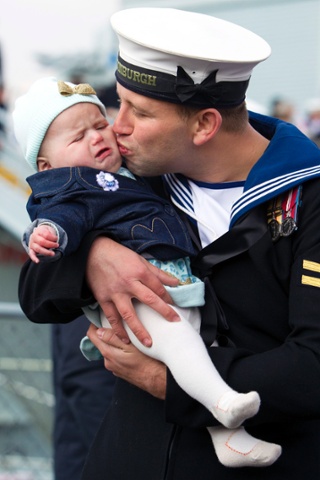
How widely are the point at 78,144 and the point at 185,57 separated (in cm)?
42

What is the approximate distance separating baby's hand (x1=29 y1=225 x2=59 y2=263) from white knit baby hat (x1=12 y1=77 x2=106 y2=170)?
1.30 feet

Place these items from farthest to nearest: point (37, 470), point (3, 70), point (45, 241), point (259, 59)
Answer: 1. point (3, 70)
2. point (37, 470)
3. point (259, 59)
4. point (45, 241)

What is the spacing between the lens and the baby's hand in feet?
7.06

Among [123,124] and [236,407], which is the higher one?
[123,124]

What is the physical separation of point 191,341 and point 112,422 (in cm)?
43

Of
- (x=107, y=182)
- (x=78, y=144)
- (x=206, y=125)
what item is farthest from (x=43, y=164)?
(x=206, y=125)

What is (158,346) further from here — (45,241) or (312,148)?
(312,148)

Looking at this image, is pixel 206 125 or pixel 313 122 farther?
pixel 313 122

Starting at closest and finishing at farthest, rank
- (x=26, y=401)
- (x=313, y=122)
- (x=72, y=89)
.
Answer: (x=72, y=89), (x=26, y=401), (x=313, y=122)

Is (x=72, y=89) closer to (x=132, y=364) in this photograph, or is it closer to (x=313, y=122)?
(x=132, y=364)

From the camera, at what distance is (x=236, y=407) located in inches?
82.1

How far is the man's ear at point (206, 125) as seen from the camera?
2.32 meters

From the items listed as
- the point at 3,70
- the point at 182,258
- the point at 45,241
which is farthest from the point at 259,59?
the point at 3,70

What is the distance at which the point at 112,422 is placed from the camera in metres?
2.50
